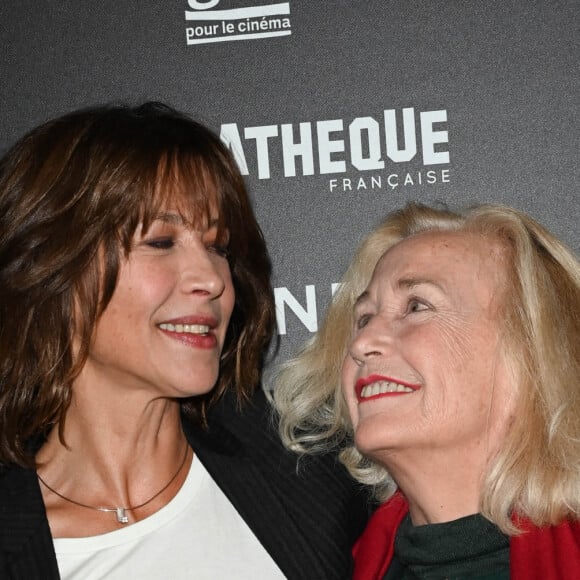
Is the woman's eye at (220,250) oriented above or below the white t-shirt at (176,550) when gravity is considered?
above

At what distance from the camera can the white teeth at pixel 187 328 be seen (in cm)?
200

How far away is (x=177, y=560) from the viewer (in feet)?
6.37

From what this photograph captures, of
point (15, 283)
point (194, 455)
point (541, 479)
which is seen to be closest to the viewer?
point (541, 479)

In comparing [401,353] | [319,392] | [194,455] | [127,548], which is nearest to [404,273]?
[401,353]

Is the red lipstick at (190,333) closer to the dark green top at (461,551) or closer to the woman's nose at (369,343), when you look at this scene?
the woman's nose at (369,343)

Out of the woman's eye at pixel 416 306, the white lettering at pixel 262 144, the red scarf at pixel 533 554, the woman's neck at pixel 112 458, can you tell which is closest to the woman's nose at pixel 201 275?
the woman's neck at pixel 112 458

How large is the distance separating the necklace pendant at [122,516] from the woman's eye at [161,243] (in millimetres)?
521

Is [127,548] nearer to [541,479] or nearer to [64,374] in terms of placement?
[64,374]

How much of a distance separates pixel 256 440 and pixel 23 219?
685mm

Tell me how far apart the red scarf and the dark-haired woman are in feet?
0.20

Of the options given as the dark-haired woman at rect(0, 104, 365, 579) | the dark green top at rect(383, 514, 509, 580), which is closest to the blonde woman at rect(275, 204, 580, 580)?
the dark green top at rect(383, 514, 509, 580)

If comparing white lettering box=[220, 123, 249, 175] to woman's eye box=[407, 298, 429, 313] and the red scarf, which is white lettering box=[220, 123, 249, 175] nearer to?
woman's eye box=[407, 298, 429, 313]

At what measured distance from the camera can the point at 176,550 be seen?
1.96 m

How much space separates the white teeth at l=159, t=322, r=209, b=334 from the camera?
2.00 m
